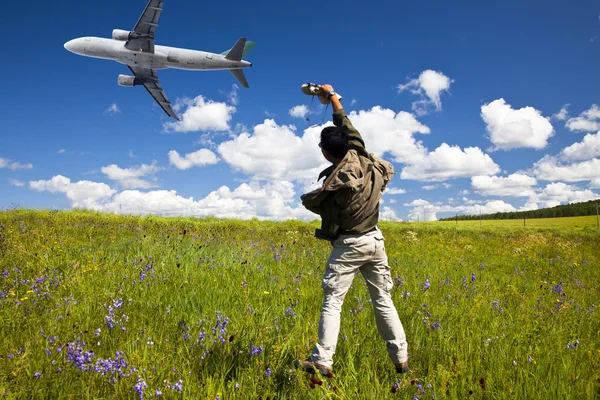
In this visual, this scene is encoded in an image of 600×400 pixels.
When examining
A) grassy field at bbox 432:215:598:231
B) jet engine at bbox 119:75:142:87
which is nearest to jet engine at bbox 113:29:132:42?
jet engine at bbox 119:75:142:87

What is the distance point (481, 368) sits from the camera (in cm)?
341

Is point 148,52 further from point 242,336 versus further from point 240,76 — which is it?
point 242,336

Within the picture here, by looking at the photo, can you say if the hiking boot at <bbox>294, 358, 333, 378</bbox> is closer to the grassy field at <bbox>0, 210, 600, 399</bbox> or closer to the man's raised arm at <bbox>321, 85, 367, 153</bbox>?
the grassy field at <bbox>0, 210, 600, 399</bbox>

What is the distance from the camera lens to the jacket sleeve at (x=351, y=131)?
11.0ft

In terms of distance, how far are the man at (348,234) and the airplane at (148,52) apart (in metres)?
Answer: 27.3

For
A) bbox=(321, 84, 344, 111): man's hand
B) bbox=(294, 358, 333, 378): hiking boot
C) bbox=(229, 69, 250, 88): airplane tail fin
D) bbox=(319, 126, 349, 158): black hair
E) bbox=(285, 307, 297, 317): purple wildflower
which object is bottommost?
bbox=(294, 358, 333, 378): hiking boot

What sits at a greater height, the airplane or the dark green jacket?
the airplane

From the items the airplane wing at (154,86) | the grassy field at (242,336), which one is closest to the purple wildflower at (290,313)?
the grassy field at (242,336)

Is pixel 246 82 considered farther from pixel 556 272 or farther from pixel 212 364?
pixel 212 364

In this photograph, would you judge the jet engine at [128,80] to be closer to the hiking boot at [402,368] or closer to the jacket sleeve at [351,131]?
the jacket sleeve at [351,131]

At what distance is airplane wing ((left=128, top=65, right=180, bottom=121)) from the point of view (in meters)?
31.6

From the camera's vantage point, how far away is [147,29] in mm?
26734

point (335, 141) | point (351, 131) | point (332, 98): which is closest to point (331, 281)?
point (335, 141)

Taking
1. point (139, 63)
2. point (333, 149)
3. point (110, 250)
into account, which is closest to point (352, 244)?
point (333, 149)
